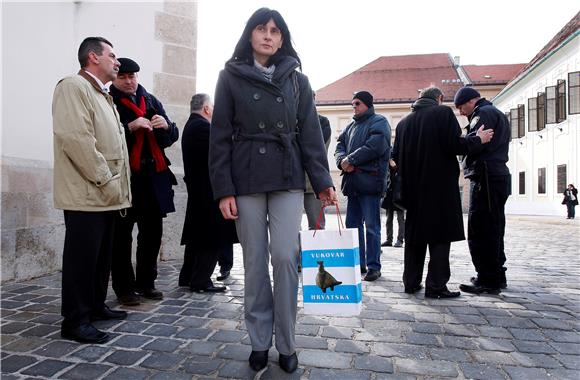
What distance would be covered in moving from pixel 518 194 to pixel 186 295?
29170 mm

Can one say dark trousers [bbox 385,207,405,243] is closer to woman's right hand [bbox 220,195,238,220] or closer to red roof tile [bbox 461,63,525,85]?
woman's right hand [bbox 220,195,238,220]

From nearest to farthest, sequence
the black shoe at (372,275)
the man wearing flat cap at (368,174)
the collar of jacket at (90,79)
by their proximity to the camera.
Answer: the collar of jacket at (90,79) → the black shoe at (372,275) → the man wearing flat cap at (368,174)

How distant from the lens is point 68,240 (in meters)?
3.08

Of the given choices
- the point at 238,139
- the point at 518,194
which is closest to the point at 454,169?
the point at 238,139

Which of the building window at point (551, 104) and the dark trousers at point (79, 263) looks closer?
the dark trousers at point (79, 263)

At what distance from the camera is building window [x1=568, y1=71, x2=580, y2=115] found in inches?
781

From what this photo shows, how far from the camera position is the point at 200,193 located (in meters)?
4.47

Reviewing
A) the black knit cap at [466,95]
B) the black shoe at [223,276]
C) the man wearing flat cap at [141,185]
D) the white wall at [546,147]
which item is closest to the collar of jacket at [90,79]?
the man wearing flat cap at [141,185]

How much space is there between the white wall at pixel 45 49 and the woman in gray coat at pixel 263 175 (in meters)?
3.11

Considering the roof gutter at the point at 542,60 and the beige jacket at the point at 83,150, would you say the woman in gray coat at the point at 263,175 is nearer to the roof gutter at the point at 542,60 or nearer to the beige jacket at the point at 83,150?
the beige jacket at the point at 83,150

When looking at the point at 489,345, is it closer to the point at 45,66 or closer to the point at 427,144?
the point at 427,144

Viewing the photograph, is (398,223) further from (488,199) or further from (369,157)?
(488,199)

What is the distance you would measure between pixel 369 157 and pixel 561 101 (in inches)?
842

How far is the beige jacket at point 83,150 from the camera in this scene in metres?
2.96
